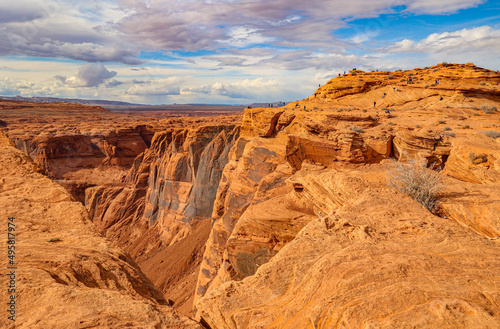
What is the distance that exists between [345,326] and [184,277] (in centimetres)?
2553

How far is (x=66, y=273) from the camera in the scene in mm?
4930

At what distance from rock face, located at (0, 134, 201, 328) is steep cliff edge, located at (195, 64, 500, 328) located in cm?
144

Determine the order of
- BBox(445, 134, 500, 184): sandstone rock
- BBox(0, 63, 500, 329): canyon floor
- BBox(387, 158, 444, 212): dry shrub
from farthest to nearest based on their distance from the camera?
1. BBox(445, 134, 500, 184): sandstone rock
2. BBox(387, 158, 444, 212): dry shrub
3. BBox(0, 63, 500, 329): canyon floor

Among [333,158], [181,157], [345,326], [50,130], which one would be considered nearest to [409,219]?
[345,326]

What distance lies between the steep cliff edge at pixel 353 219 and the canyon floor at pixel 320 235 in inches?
1.2

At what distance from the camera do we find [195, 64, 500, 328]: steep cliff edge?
415 centimetres

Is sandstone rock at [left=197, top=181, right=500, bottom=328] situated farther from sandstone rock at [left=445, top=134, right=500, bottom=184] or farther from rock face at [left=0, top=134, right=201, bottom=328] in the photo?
sandstone rock at [left=445, top=134, right=500, bottom=184]

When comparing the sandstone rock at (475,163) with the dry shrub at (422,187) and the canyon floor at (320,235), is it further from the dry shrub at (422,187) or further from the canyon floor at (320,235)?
the dry shrub at (422,187)

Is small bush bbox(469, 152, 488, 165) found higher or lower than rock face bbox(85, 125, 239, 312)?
higher

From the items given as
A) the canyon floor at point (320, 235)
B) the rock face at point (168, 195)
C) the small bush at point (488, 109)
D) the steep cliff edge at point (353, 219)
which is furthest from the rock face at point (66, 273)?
the small bush at point (488, 109)

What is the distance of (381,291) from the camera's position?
412 centimetres

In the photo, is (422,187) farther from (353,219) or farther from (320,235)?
(320,235)

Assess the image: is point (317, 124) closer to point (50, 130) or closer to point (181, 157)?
point (181, 157)

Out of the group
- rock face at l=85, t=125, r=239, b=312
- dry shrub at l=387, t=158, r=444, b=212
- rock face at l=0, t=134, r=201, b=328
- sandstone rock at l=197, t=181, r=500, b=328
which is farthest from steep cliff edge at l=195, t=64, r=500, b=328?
rock face at l=85, t=125, r=239, b=312
